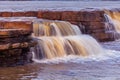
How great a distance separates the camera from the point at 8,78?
38.8 ft

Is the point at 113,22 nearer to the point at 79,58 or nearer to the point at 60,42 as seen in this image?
the point at 60,42

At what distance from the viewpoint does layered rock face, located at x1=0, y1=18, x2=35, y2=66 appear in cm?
1305

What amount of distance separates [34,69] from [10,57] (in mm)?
788

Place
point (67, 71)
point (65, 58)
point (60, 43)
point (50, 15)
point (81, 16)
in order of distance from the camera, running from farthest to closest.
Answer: point (81, 16), point (50, 15), point (60, 43), point (65, 58), point (67, 71)

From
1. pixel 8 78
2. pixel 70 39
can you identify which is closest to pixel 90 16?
pixel 70 39

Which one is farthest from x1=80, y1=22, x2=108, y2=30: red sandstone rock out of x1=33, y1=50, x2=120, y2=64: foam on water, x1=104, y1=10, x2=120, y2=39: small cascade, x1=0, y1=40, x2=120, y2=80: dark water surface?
x1=0, y1=40, x2=120, y2=80: dark water surface

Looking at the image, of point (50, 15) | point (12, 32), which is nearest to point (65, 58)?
point (12, 32)

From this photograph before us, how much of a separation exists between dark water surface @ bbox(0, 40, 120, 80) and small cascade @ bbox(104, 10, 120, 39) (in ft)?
19.7

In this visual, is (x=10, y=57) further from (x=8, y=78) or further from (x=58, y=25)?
(x=58, y=25)

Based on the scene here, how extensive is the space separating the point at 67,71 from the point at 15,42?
1601 millimetres

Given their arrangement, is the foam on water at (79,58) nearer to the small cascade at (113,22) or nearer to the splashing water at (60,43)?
the splashing water at (60,43)

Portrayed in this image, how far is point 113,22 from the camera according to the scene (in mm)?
21203

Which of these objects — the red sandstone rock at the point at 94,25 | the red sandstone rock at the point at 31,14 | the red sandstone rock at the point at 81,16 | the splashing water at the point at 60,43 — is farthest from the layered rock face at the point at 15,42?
the red sandstone rock at the point at 94,25

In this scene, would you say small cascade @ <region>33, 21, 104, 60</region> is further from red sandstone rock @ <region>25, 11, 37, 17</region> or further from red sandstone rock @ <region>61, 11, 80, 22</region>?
red sandstone rock @ <region>25, 11, 37, 17</region>
